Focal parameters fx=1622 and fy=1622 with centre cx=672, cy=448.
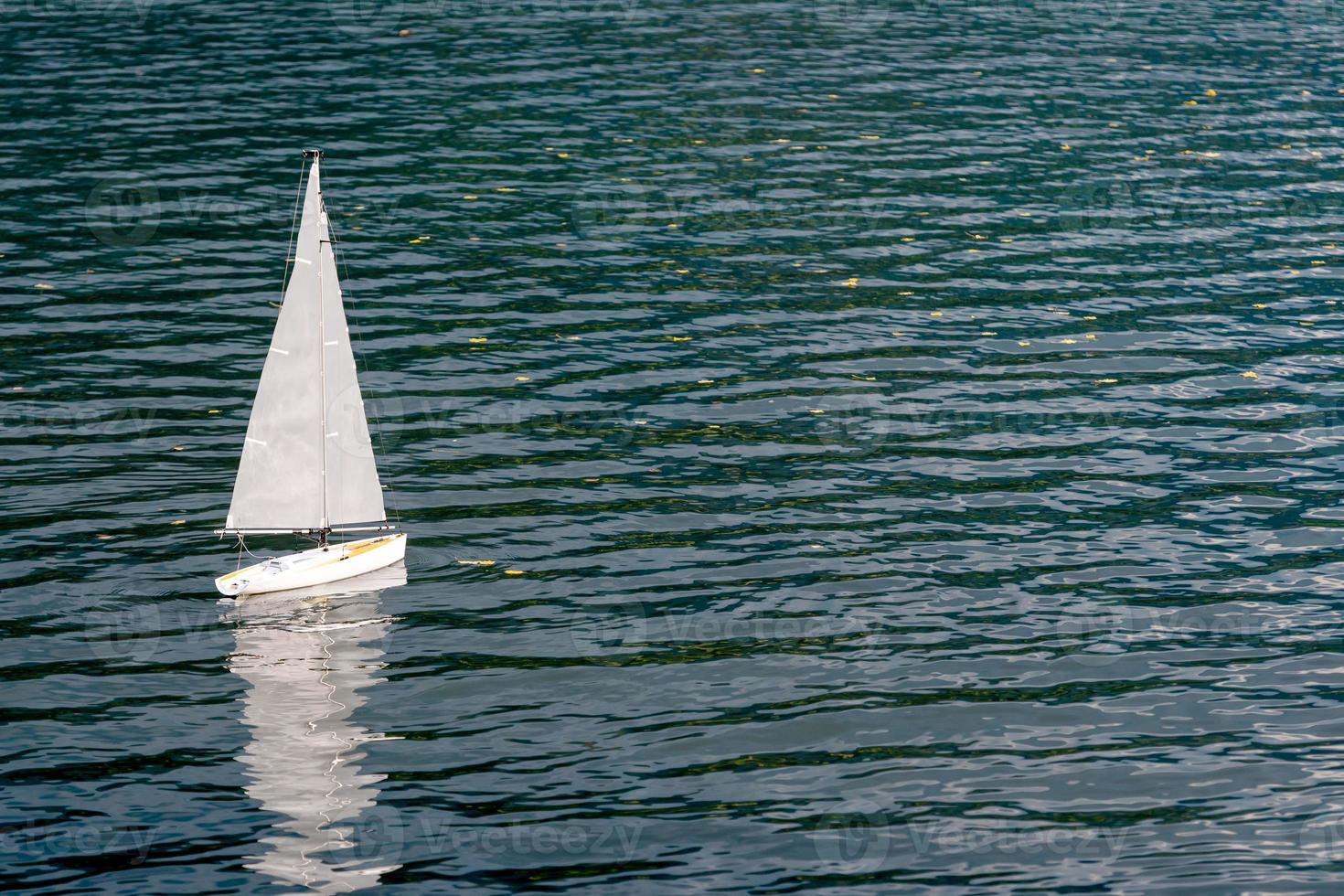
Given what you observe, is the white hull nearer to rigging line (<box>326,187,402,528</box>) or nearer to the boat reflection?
the boat reflection

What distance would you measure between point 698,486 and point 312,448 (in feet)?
25.1

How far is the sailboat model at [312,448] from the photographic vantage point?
28078 mm

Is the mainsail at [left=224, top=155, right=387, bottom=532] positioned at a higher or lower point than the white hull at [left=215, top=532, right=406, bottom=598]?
higher

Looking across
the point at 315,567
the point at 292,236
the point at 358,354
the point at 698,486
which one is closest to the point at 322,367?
the point at 315,567

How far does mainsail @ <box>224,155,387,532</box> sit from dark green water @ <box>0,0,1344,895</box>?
1402mm

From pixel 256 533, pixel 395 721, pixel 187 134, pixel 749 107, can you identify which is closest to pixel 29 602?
pixel 256 533

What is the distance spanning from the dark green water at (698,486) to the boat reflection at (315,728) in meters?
0.08

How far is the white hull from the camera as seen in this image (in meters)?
27.6

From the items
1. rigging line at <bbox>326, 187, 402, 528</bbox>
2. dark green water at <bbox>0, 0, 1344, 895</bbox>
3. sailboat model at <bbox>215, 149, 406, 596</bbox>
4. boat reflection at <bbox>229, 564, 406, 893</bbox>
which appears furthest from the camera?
rigging line at <bbox>326, 187, 402, 528</bbox>

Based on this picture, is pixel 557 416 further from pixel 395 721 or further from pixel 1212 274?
pixel 1212 274

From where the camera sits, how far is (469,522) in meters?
30.7

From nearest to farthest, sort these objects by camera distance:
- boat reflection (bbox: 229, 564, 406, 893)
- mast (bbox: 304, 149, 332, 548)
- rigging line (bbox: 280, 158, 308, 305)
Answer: boat reflection (bbox: 229, 564, 406, 893) < mast (bbox: 304, 149, 332, 548) < rigging line (bbox: 280, 158, 308, 305)

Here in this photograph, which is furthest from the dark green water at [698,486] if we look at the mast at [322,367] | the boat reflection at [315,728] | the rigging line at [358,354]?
the mast at [322,367]

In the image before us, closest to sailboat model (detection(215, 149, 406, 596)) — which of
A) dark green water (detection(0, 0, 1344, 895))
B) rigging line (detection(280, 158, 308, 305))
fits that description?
dark green water (detection(0, 0, 1344, 895))
